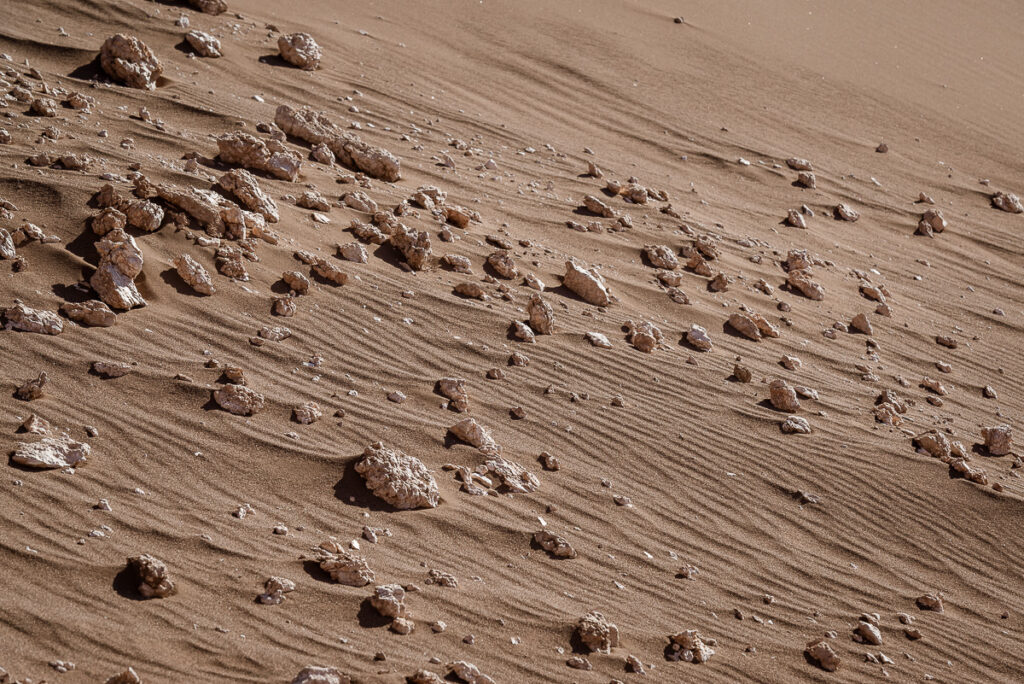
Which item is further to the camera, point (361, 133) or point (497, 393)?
point (361, 133)

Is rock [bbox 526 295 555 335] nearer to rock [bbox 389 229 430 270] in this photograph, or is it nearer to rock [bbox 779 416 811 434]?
rock [bbox 389 229 430 270]

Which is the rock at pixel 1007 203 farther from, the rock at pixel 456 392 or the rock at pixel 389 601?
the rock at pixel 389 601

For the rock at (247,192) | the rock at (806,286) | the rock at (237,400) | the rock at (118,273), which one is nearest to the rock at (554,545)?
the rock at (237,400)

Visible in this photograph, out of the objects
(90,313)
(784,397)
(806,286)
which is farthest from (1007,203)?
(90,313)

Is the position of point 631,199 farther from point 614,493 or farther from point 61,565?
point 61,565

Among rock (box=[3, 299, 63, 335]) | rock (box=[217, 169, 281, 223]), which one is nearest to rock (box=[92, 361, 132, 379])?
rock (box=[3, 299, 63, 335])

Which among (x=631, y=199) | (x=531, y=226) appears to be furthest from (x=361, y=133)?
(x=631, y=199)
